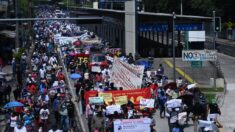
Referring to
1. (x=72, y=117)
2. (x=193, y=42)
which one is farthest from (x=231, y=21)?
(x=72, y=117)

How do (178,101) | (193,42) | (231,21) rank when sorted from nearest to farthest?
(178,101) < (193,42) < (231,21)

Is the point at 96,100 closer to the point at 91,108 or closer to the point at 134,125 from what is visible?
the point at 91,108

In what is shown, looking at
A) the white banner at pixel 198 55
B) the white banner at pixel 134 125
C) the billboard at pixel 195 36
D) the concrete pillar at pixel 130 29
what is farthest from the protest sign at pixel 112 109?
the concrete pillar at pixel 130 29

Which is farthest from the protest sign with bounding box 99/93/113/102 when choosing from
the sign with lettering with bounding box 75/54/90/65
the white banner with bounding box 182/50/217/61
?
the sign with lettering with bounding box 75/54/90/65

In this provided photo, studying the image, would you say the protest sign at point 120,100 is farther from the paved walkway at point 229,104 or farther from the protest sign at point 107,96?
the paved walkway at point 229,104

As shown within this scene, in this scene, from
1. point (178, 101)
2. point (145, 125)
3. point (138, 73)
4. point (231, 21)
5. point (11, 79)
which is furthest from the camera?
point (231, 21)

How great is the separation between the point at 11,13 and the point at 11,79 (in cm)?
2941

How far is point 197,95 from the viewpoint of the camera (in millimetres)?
24469

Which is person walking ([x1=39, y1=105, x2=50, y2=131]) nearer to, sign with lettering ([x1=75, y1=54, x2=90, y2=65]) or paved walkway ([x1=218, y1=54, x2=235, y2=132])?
paved walkway ([x1=218, y1=54, x2=235, y2=132])

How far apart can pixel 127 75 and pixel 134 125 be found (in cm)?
971

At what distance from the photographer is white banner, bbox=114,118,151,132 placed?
1930 cm

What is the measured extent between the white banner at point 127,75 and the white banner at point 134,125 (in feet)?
28.5

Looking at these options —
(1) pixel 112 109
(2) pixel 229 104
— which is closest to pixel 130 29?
(2) pixel 229 104

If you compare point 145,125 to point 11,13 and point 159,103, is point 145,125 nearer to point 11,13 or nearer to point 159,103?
point 159,103
